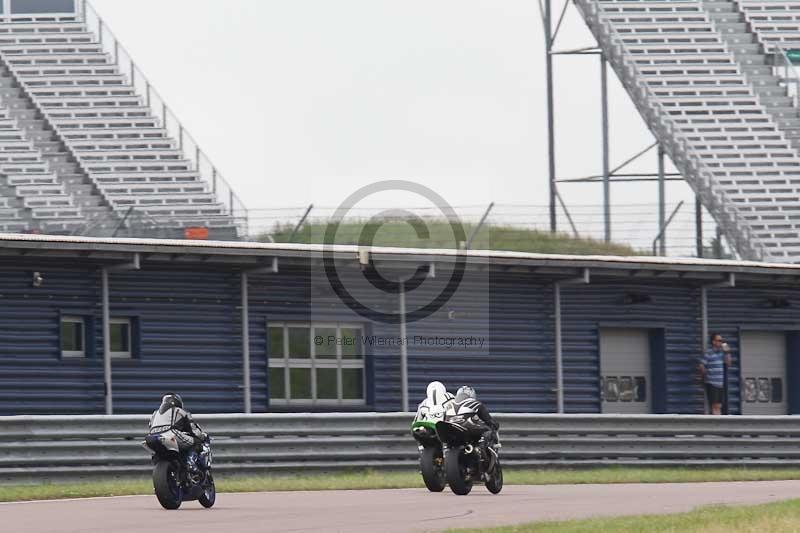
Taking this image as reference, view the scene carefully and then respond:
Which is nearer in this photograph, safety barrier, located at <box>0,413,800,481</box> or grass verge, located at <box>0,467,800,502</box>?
grass verge, located at <box>0,467,800,502</box>

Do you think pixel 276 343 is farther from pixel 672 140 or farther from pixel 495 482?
pixel 672 140

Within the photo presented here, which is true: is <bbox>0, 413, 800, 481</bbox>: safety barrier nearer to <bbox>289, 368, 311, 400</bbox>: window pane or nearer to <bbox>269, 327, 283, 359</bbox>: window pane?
<bbox>289, 368, 311, 400</bbox>: window pane

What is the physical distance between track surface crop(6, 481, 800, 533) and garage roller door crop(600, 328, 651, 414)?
866 cm

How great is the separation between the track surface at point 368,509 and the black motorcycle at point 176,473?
15cm

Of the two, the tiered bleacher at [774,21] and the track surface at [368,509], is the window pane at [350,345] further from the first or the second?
the tiered bleacher at [774,21]

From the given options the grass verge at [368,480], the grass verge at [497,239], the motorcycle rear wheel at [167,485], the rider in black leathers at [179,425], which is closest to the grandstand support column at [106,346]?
the grass verge at [368,480]

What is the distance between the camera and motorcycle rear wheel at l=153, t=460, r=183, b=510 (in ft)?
55.1

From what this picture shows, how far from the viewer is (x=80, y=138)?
4584 centimetres

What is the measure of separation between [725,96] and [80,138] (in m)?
17.3

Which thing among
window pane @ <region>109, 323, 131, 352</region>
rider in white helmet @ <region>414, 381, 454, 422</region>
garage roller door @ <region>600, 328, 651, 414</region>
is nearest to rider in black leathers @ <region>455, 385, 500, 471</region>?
rider in white helmet @ <region>414, 381, 454, 422</region>

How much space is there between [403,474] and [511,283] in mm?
6362

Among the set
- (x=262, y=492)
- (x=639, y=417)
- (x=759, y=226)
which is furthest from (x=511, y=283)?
(x=759, y=226)

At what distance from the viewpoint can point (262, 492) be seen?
19797 mm

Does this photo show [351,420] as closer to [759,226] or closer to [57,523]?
[57,523]
